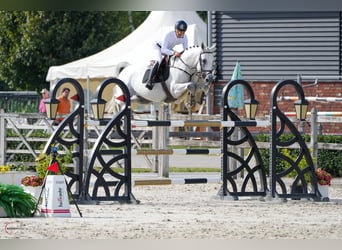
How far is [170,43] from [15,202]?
310 inches

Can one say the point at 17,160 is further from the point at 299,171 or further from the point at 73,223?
the point at 73,223

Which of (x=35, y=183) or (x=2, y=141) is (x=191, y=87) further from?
(x=35, y=183)

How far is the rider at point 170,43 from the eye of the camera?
51.4 feet

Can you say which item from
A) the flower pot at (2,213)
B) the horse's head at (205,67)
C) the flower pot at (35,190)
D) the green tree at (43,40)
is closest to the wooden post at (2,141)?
the horse's head at (205,67)

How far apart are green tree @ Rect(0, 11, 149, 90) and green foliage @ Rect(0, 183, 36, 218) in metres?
29.3

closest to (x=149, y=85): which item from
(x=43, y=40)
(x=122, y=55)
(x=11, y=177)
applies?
(x=11, y=177)

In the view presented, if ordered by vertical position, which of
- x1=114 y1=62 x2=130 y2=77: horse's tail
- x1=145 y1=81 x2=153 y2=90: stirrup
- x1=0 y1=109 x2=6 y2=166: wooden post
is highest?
x1=114 y1=62 x2=130 y2=77: horse's tail

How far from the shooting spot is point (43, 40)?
128 feet

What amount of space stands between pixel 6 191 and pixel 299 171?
430 cm

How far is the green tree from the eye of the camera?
38781 millimetres

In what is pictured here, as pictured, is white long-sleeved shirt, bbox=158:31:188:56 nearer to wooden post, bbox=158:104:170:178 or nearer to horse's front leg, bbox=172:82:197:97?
wooden post, bbox=158:104:170:178

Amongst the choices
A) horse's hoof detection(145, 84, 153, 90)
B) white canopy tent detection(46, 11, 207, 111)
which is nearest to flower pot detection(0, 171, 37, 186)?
horse's hoof detection(145, 84, 153, 90)

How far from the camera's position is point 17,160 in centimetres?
1758
